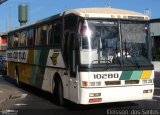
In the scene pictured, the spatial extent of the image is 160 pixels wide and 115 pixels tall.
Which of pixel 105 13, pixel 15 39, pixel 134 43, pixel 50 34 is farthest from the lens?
pixel 15 39

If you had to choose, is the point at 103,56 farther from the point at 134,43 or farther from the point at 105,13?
the point at 105,13

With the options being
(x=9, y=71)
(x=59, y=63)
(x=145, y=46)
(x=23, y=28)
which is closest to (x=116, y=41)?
(x=145, y=46)

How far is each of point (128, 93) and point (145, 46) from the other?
5.24 feet

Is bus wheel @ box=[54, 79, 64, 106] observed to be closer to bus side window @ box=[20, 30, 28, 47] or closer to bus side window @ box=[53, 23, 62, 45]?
bus side window @ box=[53, 23, 62, 45]

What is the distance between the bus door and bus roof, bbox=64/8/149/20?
0.70m

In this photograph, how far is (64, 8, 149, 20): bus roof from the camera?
12.4m

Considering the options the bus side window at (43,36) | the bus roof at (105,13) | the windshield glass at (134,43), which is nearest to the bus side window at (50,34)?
the bus side window at (43,36)

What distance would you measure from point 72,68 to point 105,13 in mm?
1905

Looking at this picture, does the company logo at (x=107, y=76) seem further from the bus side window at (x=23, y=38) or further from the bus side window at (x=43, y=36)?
the bus side window at (x=23, y=38)

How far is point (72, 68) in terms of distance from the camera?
12539 mm

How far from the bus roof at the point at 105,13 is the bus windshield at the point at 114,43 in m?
0.17

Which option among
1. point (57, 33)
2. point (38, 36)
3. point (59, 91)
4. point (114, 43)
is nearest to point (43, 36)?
point (38, 36)

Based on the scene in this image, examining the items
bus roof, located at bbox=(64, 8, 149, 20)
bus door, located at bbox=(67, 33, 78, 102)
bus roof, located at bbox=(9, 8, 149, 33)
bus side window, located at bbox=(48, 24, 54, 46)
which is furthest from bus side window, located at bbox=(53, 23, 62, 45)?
bus door, located at bbox=(67, 33, 78, 102)

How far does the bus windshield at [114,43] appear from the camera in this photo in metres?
12.1
